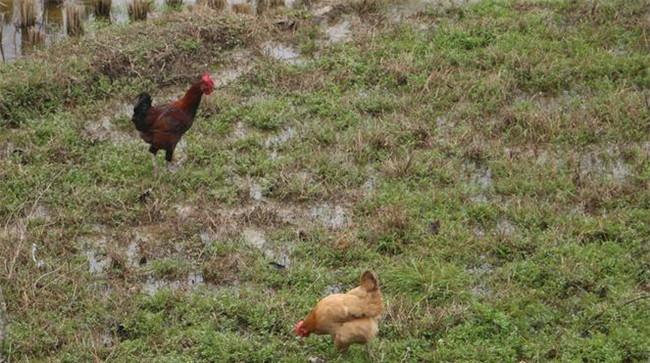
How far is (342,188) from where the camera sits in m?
8.91

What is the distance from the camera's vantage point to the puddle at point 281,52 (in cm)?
1131

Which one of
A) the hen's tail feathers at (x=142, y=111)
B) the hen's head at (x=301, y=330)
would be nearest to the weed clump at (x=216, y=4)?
the hen's tail feathers at (x=142, y=111)

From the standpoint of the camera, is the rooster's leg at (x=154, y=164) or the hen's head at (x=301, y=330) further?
the rooster's leg at (x=154, y=164)

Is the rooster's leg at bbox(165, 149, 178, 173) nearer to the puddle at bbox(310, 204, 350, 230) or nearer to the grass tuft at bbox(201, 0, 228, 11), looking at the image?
the puddle at bbox(310, 204, 350, 230)

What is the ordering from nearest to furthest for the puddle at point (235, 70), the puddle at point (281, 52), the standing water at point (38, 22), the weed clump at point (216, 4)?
the puddle at point (235, 70) < the puddle at point (281, 52) < the standing water at point (38, 22) < the weed clump at point (216, 4)

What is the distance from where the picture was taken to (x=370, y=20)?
40.1 feet

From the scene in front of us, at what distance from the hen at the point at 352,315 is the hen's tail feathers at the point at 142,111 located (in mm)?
3112

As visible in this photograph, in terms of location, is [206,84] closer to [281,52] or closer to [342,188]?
[342,188]

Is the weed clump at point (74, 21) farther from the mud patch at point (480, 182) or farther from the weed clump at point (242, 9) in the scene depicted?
the mud patch at point (480, 182)

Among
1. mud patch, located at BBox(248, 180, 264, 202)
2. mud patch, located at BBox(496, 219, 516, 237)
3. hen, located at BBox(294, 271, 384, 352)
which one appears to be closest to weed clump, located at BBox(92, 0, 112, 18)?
mud patch, located at BBox(248, 180, 264, 202)

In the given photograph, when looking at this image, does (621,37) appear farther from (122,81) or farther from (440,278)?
(122,81)

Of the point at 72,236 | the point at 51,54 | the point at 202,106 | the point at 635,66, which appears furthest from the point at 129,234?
the point at 635,66

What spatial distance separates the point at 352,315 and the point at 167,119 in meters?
3.35

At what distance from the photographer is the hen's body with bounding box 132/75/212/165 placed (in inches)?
344
